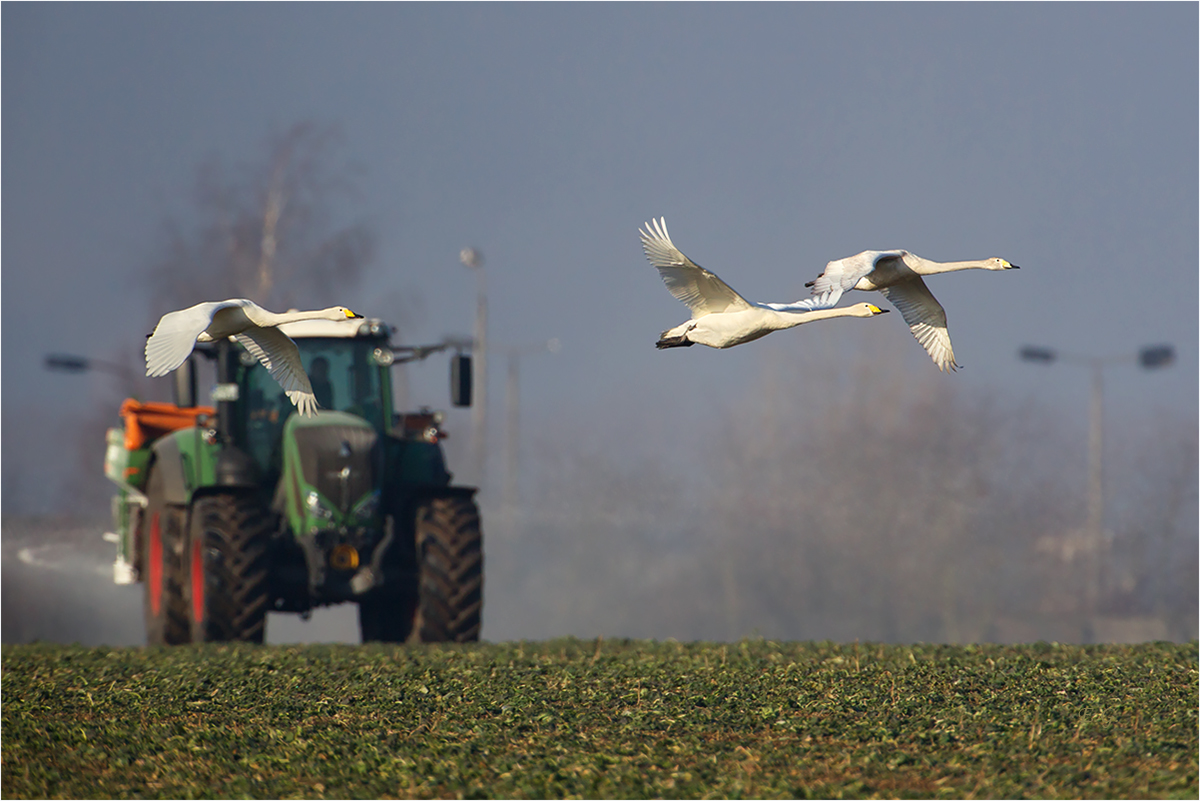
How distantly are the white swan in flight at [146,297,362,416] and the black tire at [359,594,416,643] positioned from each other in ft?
26.5

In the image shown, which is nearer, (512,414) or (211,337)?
(211,337)

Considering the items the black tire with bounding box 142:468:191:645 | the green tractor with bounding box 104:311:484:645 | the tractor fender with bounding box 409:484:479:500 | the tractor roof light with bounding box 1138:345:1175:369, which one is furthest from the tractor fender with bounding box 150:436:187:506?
the tractor roof light with bounding box 1138:345:1175:369

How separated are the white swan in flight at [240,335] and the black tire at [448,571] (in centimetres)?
670

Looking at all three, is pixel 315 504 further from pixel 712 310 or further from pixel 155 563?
pixel 712 310

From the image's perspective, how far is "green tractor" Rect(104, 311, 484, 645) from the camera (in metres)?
16.1

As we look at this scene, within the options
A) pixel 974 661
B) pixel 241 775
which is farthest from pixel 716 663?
pixel 241 775

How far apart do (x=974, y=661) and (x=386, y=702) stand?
17.1 ft

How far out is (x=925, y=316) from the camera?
10.4m

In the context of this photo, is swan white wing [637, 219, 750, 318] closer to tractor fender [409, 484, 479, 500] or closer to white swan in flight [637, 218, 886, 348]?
white swan in flight [637, 218, 886, 348]

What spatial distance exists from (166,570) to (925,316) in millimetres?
10931

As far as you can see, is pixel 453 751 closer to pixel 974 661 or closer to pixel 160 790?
pixel 160 790

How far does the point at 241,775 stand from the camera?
8.62m

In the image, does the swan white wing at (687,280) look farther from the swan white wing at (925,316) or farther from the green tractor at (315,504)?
the green tractor at (315,504)

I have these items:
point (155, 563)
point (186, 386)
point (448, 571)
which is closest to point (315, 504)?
point (448, 571)
